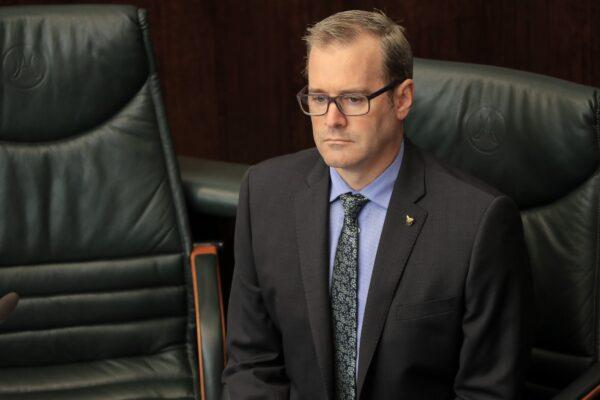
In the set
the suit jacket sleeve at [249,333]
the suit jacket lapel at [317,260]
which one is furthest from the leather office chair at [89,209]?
the suit jacket lapel at [317,260]

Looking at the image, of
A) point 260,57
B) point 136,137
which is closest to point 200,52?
point 260,57

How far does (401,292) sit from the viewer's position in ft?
6.46

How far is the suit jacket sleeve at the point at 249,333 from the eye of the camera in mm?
2131

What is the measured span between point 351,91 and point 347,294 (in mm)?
373

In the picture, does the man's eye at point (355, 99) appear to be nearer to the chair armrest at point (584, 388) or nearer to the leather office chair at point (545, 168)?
the leather office chair at point (545, 168)

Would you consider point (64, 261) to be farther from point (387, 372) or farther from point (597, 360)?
point (597, 360)

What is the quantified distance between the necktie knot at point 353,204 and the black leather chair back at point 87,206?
726 mm

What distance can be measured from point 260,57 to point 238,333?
148cm

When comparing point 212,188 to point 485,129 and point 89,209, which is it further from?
point 485,129

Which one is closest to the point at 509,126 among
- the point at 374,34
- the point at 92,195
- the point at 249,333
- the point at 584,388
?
the point at 374,34

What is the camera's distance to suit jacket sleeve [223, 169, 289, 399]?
2.13m

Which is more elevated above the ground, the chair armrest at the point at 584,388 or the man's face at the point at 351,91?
the man's face at the point at 351,91

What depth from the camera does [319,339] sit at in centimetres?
202

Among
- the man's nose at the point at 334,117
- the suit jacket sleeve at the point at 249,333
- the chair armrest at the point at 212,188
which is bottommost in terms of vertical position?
the suit jacket sleeve at the point at 249,333
